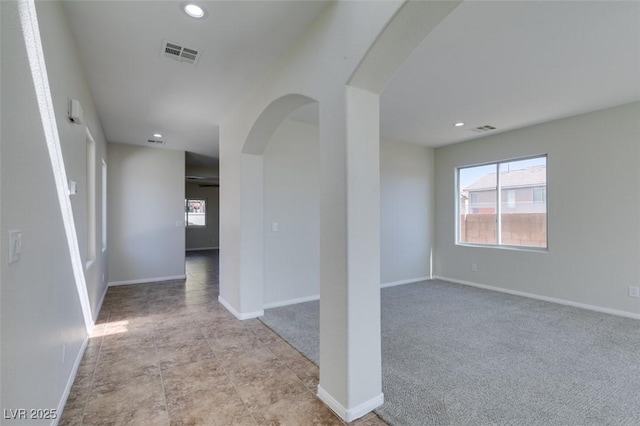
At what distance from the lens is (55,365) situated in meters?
1.75

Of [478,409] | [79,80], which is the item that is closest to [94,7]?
[79,80]

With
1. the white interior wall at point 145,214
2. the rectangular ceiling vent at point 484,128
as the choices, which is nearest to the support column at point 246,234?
the white interior wall at point 145,214

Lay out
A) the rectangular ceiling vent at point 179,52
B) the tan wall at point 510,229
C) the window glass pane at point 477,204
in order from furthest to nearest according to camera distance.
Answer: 1. the window glass pane at point 477,204
2. the tan wall at point 510,229
3. the rectangular ceiling vent at point 179,52

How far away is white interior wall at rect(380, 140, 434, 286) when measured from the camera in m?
5.28

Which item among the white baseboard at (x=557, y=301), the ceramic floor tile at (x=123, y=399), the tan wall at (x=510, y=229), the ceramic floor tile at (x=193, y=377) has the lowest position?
the ceramic floor tile at (x=123, y=399)

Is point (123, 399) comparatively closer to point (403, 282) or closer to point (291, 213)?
point (291, 213)

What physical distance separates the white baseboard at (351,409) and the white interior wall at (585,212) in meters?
3.74

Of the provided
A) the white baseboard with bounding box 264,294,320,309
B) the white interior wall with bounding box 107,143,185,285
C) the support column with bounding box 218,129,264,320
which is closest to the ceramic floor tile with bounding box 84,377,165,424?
the support column with bounding box 218,129,264,320

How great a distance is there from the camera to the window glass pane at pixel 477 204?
512cm

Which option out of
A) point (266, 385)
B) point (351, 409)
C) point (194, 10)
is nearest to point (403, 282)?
point (266, 385)

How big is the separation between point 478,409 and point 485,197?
13.5 feet

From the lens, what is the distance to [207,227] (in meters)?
Result: 11.8

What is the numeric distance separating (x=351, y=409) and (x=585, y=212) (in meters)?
4.15

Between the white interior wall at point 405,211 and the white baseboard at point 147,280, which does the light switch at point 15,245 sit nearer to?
the white interior wall at point 405,211
